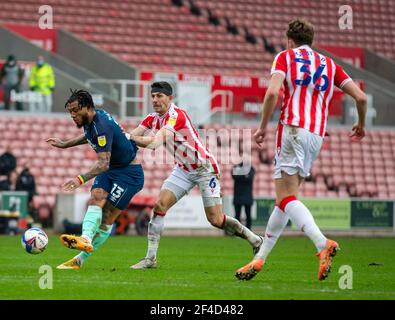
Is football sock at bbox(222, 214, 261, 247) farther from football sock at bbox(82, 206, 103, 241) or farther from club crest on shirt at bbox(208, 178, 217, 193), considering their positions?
football sock at bbox(82, 206, 103, 241)

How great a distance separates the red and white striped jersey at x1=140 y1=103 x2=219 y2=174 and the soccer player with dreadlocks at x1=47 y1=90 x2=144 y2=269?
46 cm

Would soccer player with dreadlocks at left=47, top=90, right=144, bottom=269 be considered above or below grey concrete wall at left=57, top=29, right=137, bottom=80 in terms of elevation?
below

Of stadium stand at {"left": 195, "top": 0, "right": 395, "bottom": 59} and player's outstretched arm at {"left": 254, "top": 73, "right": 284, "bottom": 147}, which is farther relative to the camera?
stadium stand at {"left": 195, "top": 0, "right": 395, "bottom": 59}

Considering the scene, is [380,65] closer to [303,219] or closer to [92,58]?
[92,58]

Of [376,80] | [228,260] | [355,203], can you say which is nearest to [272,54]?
[376,80]

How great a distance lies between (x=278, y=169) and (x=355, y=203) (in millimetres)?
17713

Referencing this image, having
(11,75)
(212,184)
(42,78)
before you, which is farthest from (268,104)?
(11,75)

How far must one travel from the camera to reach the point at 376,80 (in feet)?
110

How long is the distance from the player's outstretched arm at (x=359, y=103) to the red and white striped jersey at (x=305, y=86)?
0.60 feet

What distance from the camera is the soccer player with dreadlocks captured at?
11.3m

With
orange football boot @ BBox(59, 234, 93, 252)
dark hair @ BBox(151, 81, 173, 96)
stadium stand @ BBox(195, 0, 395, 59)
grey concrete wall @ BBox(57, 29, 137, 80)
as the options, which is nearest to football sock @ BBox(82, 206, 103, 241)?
orange football boot @ BBox(59, 234, 93, 252)

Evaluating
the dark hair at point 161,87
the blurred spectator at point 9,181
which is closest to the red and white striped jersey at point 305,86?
the dark hair at point 161,87

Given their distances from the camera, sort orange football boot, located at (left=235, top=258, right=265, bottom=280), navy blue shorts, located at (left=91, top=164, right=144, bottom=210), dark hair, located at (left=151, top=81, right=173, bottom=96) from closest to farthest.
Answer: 1. orange football boot, located at (left=235, top=258, right=265, bottom=280)
2. navy blue shorts, located at (left=91, top=164, right=144, bottom=210)
3. dark hair, located at (left=151, top=81, right=173, bottom=96)
